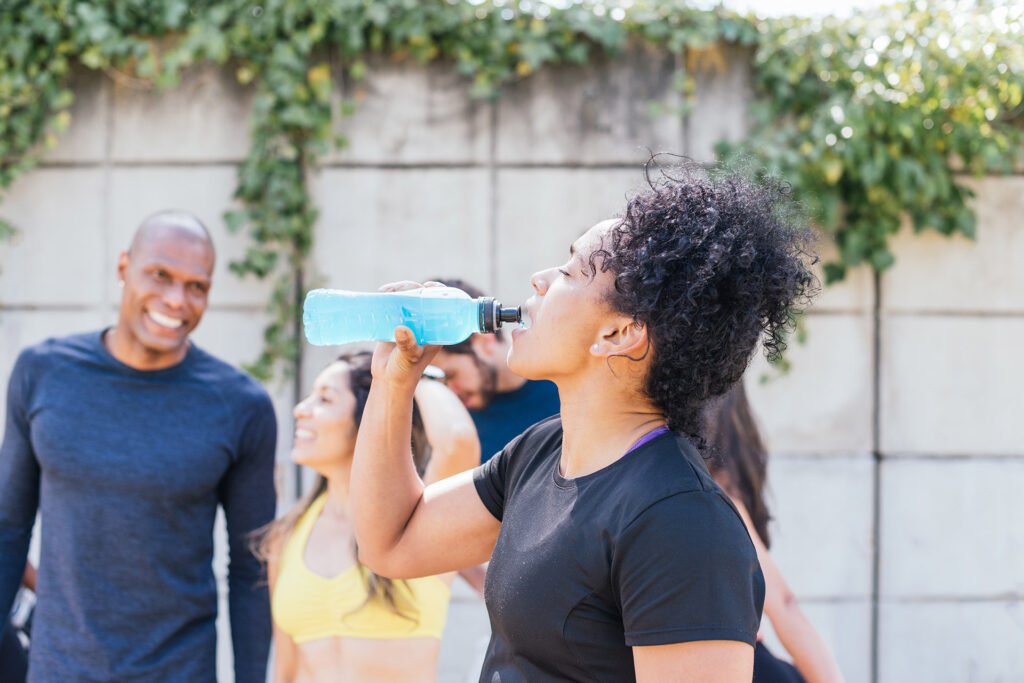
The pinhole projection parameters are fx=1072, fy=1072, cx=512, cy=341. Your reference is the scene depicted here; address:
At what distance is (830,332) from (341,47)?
2216mm

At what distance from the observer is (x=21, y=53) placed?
404cm

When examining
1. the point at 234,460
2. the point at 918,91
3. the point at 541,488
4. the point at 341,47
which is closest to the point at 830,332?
the point at 918,91

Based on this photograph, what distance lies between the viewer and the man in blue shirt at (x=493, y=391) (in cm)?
338

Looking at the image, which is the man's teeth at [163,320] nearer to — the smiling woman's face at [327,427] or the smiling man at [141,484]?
the smiling man at [141,484]

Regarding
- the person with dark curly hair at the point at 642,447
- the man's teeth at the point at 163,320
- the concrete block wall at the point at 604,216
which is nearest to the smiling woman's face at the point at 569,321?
the person with dark curly hair at the point at 642,447

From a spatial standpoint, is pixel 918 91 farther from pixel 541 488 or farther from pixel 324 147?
pixel 541 488

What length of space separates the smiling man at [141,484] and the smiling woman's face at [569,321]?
1426 millimetres

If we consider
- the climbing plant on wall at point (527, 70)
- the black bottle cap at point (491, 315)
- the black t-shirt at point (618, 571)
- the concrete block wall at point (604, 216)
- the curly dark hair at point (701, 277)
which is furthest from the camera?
the concrete block wall at point (604, 216)

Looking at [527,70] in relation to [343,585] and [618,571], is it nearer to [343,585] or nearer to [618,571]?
[343,585]

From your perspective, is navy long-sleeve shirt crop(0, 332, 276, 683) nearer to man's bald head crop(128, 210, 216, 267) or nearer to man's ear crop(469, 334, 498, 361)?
man's bald head crop(128, 210, 216, 267)

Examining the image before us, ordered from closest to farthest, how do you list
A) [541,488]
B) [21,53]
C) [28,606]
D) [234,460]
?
[541,488] → [234,460] → [28,606] → [21,53]

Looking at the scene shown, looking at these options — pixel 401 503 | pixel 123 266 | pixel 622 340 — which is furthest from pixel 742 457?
pixel 123 266

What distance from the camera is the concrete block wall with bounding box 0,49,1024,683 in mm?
4191

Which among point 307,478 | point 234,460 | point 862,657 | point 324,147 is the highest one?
point 324,147
